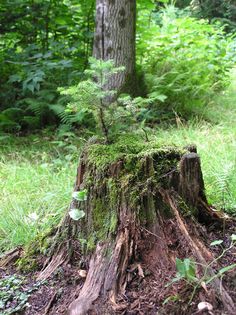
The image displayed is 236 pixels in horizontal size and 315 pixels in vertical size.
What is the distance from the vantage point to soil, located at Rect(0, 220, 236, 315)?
5.79 ft

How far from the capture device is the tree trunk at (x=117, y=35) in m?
5.42

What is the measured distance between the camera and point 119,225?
2.12m

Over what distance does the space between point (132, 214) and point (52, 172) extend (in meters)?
2.25

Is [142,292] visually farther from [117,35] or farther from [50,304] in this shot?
[117,35]

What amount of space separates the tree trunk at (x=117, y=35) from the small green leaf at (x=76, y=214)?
3.63m

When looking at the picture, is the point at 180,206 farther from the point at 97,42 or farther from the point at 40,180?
the point at 97,42

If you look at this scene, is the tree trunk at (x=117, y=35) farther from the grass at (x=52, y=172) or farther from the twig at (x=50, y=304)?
the twig at (x=50, y=304)

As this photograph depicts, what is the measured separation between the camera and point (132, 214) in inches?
83.2

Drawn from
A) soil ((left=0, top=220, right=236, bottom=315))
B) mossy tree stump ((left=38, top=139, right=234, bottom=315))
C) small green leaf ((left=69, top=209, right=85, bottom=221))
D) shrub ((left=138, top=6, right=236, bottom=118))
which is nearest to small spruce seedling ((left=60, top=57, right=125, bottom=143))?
mossy tree stump ((left=38, top=139, right=234, bottom=315))

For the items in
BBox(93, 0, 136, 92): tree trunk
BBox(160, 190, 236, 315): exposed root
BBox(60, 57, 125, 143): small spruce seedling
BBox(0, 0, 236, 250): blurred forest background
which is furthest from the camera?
BBox(93, 0, 136, 92): tree trunk

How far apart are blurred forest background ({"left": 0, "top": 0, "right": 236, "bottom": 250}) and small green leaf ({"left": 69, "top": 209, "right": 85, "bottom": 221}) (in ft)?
4.69

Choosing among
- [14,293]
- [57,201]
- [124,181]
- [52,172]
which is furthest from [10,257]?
[52,172]

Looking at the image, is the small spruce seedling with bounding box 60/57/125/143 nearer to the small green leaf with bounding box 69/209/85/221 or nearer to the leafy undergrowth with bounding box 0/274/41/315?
the small green leaf with bounding box 69/209/85/221

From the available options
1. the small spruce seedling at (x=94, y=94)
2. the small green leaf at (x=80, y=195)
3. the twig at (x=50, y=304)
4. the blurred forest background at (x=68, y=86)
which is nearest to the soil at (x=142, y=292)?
the twig at (x=50, y=304)
